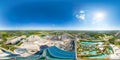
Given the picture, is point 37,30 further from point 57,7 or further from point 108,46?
A: point 108,46

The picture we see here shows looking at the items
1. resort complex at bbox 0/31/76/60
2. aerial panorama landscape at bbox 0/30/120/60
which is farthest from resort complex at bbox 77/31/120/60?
resort complex at bbox 0/31/76/60

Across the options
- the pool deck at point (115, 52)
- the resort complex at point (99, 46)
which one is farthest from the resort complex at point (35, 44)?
the pool deck at point (115, 52)

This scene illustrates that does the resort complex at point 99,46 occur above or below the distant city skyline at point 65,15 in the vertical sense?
below

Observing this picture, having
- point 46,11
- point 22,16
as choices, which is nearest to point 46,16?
point 46,11


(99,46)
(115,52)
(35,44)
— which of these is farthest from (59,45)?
(115,52)

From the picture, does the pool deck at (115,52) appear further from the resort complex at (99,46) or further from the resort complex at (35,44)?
the resort complex at (35,44)
